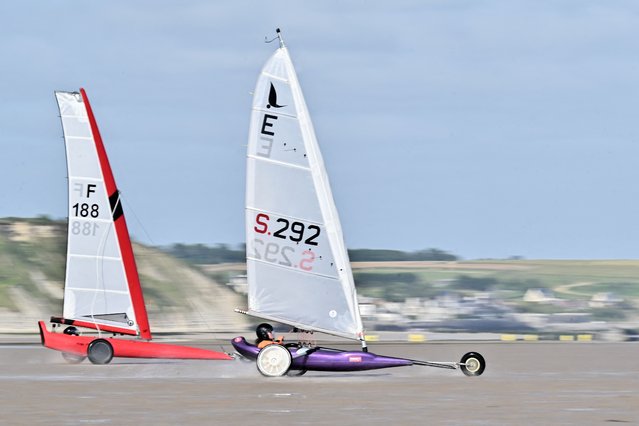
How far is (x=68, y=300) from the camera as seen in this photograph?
1866 inches

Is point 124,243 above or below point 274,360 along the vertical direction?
above

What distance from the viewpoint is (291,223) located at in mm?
38625

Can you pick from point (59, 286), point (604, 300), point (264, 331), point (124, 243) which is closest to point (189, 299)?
point (59, 286)

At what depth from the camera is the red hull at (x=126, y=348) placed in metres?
44.6

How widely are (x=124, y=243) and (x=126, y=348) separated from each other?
3.78m

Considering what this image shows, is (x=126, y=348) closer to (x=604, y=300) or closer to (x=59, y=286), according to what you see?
(x=59, y=286)

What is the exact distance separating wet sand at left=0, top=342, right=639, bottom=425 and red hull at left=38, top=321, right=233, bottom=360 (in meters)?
0.46

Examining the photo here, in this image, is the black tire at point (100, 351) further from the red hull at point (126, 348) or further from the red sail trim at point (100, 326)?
the red sail trim at point (100, 326)

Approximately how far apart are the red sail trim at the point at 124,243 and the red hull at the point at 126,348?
5.97ft

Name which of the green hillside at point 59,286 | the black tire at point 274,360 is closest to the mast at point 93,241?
the black tire at point 274,360

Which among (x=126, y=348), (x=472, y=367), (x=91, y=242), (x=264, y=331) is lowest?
(x=472, y=367)

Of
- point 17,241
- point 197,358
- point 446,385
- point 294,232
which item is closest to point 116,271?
point 197,358

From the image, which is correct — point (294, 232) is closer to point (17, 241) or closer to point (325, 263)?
point (325, 263)

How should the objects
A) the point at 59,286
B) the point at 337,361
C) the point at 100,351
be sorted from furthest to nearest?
the point at 59,286, the point at 100,351, the point at 337,361
